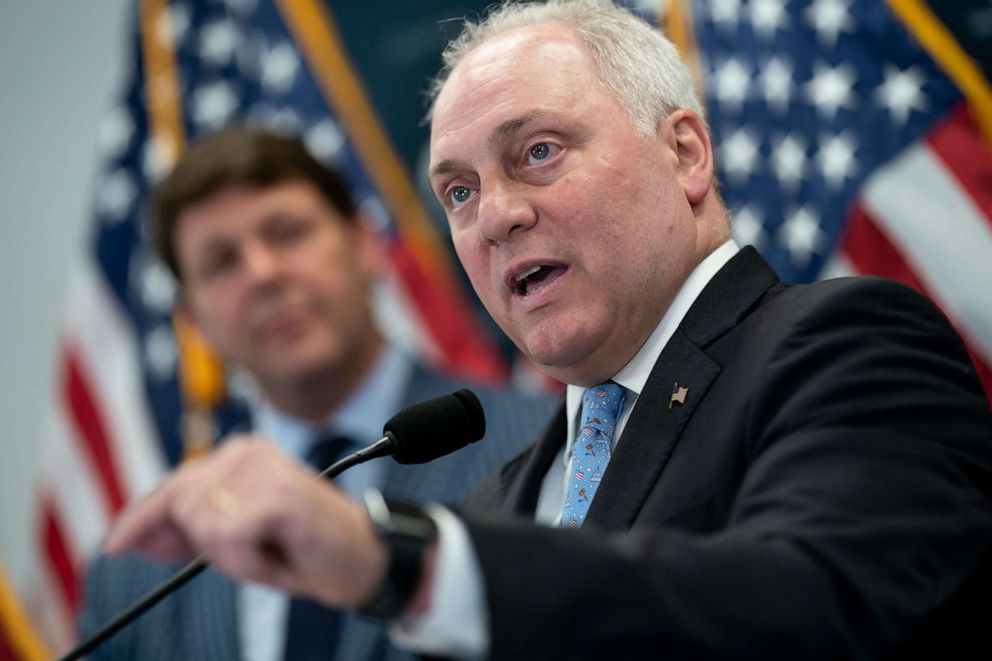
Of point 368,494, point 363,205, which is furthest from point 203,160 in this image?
point 368,494

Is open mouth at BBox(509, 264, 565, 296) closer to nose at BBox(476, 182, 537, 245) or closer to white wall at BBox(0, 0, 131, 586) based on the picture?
nose at BBox(476, 182, 537, 245)

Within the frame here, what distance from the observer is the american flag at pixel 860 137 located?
8.51ft

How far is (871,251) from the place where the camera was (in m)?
2.71

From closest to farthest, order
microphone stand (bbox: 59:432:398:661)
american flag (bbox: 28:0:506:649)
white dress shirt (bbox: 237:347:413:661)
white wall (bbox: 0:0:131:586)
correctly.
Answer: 1. microphone stand (bbox: 59:432:398:661)
2. white dress shirt (bbox: 237:347:413:661)
3. american flag (bbox: 28:0:506:649)
4. white wall (bbox: 0:0:131:586)

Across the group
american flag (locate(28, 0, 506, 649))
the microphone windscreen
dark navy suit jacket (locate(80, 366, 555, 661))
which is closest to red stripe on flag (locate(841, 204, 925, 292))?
dark navy suit jacket (locate(80, 366, 555, 661))

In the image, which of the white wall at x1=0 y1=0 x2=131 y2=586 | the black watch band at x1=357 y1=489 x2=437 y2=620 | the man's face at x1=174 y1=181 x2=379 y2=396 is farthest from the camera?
the white wall at x1=0 y1=0 x2=131 y2=586

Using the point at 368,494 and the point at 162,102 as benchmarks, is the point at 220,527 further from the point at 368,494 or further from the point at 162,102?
the point at 162,102

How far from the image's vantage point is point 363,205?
3584mm

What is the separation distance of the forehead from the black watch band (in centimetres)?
89

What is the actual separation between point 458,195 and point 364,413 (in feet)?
4.18

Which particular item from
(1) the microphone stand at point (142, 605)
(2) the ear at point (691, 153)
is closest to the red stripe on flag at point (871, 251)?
(2) the ear at point (691, 153)

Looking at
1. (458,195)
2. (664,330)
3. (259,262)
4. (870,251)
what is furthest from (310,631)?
(870,251)

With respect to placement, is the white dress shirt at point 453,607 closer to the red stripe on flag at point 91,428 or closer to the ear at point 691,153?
the ear at point 691,153

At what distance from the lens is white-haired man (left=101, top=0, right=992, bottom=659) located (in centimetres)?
96
